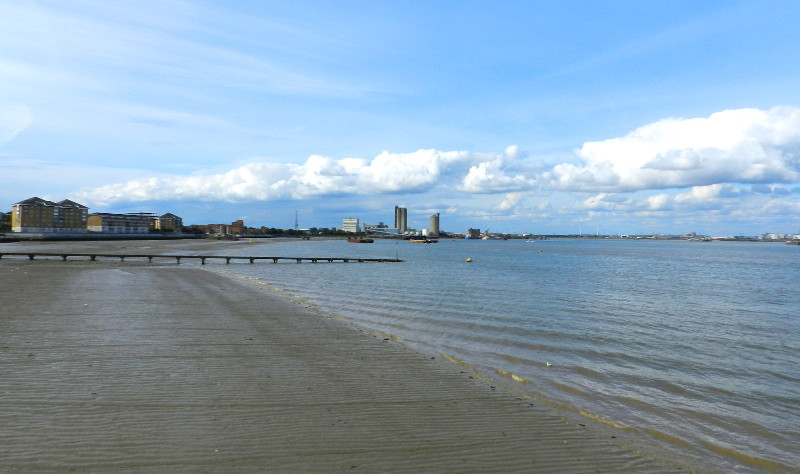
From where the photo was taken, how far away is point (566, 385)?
1081 centimetres

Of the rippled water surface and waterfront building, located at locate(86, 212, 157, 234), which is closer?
the rippled water surface

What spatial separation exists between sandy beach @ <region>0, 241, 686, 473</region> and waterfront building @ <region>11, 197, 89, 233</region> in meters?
155

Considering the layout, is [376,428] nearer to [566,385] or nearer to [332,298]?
[566,385]

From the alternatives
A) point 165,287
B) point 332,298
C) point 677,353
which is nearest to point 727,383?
point 677,353

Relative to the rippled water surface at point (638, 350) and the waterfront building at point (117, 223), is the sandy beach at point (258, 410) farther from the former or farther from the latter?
the waterfront building at point (117, 223)

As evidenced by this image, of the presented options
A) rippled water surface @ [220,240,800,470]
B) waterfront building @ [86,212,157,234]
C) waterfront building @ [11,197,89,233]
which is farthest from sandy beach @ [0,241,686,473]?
waterfront building @ [86,212,157,234]

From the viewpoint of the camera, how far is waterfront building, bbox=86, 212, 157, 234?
545 ft

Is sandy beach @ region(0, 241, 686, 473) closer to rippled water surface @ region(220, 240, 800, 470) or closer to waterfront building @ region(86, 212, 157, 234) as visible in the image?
rippled water surface @ region(220, 240, 800, 470)

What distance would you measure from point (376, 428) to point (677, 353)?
11932mm

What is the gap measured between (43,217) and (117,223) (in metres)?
33.1

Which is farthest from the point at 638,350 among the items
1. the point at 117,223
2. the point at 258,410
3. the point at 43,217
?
the point at 117,223

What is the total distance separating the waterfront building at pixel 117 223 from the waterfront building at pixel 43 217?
26.3 ft

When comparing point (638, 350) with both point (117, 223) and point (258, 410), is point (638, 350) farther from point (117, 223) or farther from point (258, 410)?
point (117, 223)

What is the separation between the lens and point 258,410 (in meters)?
7.29
